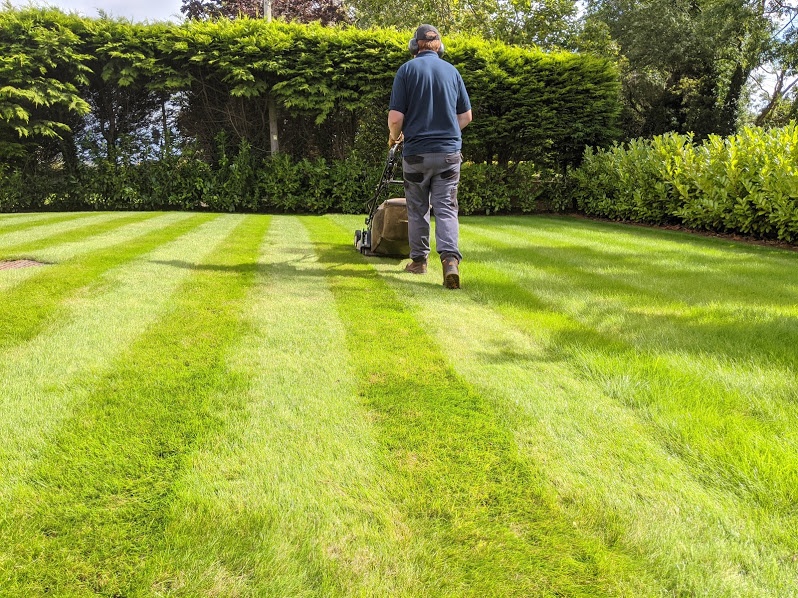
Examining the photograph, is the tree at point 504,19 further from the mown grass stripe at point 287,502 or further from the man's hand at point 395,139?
the mown grass stripe at point 287,502

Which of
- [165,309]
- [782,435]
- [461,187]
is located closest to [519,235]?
[461,187]

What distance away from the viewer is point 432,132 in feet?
14.4

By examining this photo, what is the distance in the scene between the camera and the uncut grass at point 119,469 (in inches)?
49.2

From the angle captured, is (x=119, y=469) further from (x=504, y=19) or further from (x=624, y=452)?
(x=504, y=19)

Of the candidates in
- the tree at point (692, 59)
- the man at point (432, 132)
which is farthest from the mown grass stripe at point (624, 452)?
the tree at point (692, 59)

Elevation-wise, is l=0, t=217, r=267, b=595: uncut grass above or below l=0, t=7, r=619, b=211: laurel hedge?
below

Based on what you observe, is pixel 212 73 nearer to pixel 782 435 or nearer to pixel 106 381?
pixel 106 381

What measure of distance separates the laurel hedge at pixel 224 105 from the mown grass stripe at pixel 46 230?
269 cm

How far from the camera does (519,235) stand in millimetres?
7984

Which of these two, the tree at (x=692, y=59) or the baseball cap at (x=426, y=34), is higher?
the tree at (x=692, y=59)

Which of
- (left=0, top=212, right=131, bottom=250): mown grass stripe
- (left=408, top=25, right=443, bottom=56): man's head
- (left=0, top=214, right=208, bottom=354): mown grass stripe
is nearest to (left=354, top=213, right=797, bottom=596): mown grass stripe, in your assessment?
(left=0, top=214, right=208, bottom=354): mown grass stripe

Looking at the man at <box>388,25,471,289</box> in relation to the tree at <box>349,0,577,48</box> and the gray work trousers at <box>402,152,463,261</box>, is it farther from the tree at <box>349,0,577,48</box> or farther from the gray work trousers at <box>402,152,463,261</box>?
the tree at <box>349,0,577,48</box>

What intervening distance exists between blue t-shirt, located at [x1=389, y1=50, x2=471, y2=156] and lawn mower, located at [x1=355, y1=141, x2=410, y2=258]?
0.36 meters

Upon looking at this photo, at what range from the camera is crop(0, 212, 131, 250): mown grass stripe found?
5.83 m
